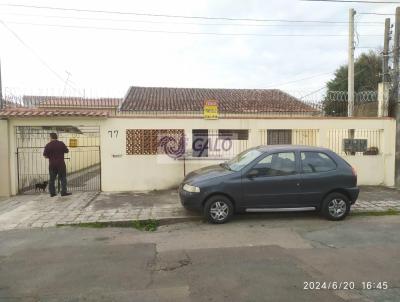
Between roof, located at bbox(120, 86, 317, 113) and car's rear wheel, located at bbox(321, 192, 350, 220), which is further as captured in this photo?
roof, located at bbox(120, 86, 317, 113)

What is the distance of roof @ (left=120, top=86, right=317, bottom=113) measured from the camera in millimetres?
18141

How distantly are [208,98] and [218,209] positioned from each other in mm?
17499

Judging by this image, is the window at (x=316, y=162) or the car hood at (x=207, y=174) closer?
the car hood at (x=207, y=174)

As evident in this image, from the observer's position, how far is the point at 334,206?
7.32m

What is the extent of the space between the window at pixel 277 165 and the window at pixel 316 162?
0.79 feet

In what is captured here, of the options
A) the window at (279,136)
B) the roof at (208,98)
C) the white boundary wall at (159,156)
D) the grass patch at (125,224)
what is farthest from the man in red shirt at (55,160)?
the roof at (208,98)

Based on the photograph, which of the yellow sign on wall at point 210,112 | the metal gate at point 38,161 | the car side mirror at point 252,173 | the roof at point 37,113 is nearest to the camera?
the car side mirror at point 252,173

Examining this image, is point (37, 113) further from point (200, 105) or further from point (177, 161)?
point (200, 105)

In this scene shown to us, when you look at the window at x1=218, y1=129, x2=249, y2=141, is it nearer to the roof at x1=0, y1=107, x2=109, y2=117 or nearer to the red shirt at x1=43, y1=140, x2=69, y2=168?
the roof at x1=0, y1=107, x2=109, y2=117

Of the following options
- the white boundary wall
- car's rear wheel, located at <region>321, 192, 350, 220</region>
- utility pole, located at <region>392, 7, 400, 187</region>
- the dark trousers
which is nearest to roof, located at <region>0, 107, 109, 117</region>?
the white boundary wall

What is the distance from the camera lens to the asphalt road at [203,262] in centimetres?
395

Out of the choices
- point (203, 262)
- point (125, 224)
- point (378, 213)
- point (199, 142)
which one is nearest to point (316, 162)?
point (378, 213)

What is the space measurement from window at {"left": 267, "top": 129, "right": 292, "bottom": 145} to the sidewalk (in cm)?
272

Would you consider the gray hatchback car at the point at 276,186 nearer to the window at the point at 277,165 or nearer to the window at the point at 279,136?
the window at the point at 277,165
